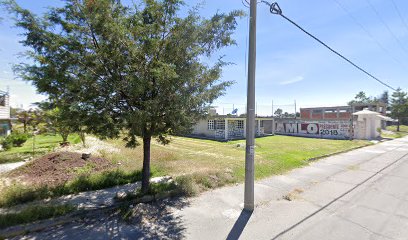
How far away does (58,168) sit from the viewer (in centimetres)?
793

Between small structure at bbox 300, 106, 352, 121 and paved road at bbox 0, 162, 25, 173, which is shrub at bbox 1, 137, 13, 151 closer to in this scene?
paved road at bbox 0, 162, 25, 173

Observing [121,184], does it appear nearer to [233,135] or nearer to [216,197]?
[216,197]

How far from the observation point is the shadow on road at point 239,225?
4.18m

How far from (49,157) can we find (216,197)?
7.00m

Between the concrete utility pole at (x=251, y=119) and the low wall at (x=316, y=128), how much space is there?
2699 cm

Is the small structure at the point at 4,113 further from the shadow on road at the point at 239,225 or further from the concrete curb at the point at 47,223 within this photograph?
the shadow on road at the point at 239,225

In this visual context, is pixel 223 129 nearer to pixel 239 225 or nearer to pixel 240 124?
pixel 240 124

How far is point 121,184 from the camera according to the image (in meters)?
6.89

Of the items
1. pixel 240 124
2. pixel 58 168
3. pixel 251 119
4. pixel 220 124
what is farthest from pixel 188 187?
pixel 240 124

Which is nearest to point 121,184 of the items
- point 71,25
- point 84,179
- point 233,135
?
point 84,179

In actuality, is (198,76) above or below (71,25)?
below

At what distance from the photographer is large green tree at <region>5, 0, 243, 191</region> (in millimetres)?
4207

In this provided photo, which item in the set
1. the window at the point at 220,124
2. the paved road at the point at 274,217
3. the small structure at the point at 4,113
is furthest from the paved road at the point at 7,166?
the window at the point at 220,124

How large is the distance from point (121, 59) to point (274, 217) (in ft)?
15.9
